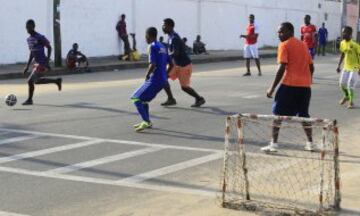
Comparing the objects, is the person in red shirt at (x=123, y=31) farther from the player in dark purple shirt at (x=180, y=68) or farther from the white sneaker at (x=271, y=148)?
the white sneaker at (x=271, y=148)

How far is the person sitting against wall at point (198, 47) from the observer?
3409cm

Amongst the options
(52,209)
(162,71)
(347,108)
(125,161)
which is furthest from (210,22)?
(52,209)

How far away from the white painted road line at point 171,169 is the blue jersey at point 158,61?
242cm

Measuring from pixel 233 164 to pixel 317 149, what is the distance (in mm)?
1510

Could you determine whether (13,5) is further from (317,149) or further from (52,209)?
(52,209)

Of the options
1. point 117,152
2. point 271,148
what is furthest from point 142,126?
point 271,148

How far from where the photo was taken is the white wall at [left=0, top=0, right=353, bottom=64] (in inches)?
1010

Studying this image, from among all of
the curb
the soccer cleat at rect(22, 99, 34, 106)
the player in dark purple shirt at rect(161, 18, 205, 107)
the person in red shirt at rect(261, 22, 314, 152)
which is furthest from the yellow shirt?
the curb

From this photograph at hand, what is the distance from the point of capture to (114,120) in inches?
485

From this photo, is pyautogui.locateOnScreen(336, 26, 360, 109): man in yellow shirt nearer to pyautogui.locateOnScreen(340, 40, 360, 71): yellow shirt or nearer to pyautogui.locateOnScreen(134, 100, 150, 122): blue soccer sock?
pyautogui.locateOnScreen(340, 40, 360, 71): yellow shirt

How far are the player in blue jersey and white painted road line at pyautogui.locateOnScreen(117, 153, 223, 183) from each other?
85.4 inches

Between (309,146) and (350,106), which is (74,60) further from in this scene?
(309,146)

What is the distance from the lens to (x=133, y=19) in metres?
Result: 31.3

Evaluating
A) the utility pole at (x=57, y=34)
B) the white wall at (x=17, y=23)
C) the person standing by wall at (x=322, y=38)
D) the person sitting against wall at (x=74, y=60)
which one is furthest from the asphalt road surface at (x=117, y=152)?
the person standing by wall at (x=322, y=38)
